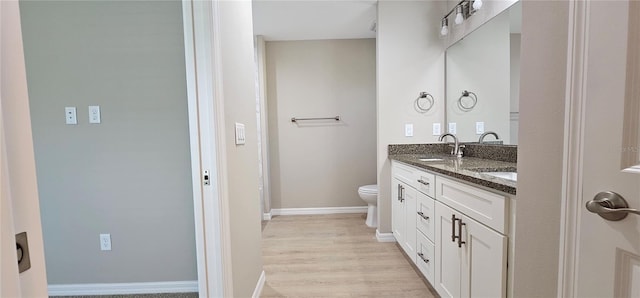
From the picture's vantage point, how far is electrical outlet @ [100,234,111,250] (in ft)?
6.08

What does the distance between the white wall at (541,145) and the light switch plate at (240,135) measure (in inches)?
48.0

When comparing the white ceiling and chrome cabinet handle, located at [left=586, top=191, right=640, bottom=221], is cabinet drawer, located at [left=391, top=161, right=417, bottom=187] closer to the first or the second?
chrome cabinet handle, located at [left=586, top=191, right=640, bottom=221]

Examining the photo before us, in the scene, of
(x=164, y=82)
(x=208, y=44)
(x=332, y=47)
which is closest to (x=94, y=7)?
(x=164, y=82)

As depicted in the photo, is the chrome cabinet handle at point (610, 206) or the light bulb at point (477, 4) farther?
the light bulb at point (477, 4)

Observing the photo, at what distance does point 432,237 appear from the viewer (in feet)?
5.68

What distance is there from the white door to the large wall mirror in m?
1.33

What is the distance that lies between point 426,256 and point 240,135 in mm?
1414

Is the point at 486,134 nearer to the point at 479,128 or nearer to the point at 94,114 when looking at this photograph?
the point at 479,128

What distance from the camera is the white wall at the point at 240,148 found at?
4.35 ft

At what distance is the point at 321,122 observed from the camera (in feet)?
11.7

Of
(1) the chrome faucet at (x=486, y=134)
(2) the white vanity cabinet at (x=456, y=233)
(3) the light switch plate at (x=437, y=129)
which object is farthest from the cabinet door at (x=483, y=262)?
(3) the light switch plate at (x=437, y=129)

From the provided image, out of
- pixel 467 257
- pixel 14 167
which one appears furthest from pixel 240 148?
pixel 467 257

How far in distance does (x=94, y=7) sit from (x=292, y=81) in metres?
2.08

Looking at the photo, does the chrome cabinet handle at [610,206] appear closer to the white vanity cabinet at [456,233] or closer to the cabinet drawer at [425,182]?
the white vanity cabinet at [456,233]
